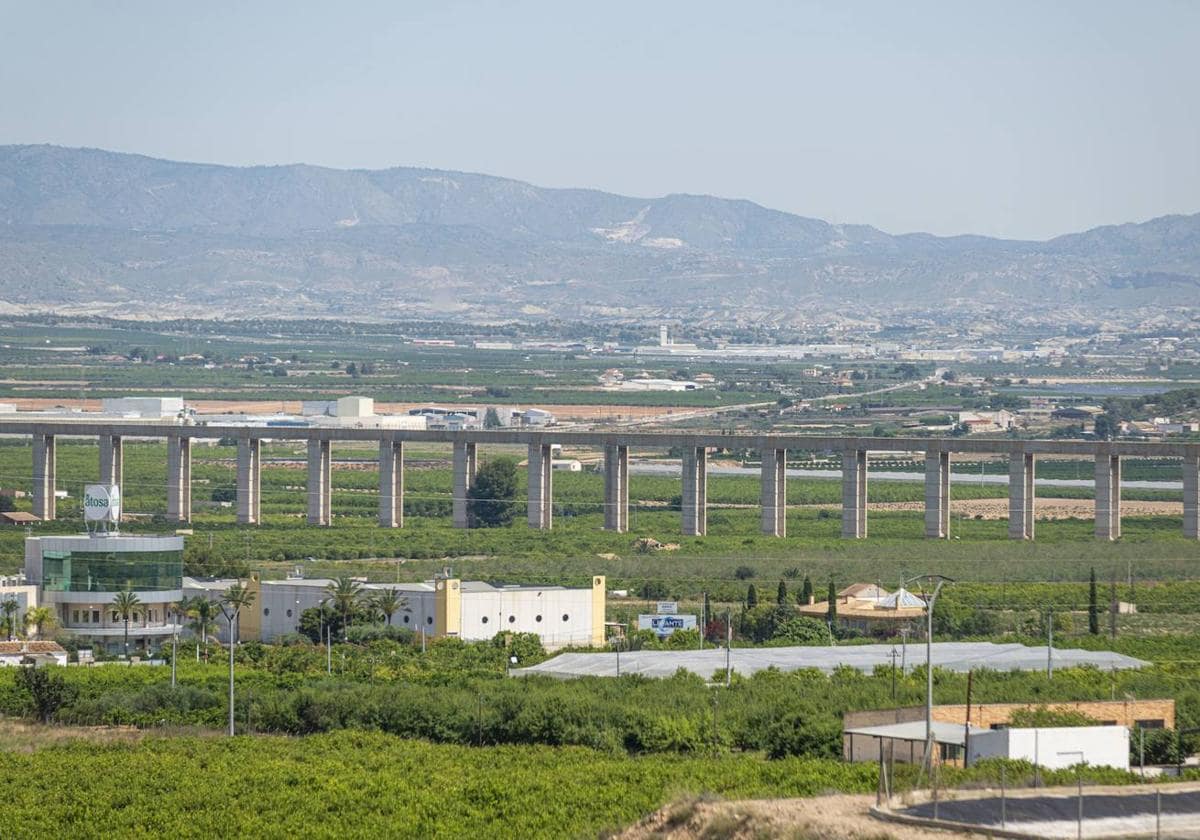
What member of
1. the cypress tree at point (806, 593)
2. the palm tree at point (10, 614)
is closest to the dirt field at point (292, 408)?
the cypress tree at point (806, 593)

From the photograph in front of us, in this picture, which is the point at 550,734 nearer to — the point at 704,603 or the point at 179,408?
the point at 704,603

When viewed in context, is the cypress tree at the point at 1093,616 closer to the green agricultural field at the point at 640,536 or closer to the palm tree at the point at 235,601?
the green agricultural field at the point at 640,536

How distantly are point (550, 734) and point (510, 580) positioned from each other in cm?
2611

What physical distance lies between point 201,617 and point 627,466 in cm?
3646

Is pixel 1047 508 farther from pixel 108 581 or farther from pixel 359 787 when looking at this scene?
pixel 359 787

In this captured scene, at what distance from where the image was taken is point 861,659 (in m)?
55.3

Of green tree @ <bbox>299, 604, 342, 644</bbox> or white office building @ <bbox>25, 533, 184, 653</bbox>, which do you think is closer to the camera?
green tree @ <bbox>299, 604, 342, 644</bbox>

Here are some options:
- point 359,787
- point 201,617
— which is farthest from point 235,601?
point 359,787

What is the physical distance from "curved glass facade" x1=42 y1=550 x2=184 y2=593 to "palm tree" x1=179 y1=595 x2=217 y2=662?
1016mm

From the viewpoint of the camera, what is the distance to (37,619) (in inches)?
2554

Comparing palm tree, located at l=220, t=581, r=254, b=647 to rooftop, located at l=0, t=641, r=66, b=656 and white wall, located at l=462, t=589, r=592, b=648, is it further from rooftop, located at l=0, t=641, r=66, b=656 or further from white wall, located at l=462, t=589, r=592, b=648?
white wall, located at l=462, t=589, r=592, b=648

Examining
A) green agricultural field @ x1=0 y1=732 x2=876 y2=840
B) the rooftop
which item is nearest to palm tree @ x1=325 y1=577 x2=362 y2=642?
the rooftop

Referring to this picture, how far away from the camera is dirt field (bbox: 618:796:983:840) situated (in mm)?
30125

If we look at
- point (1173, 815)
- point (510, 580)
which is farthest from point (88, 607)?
point (1173, 815)
